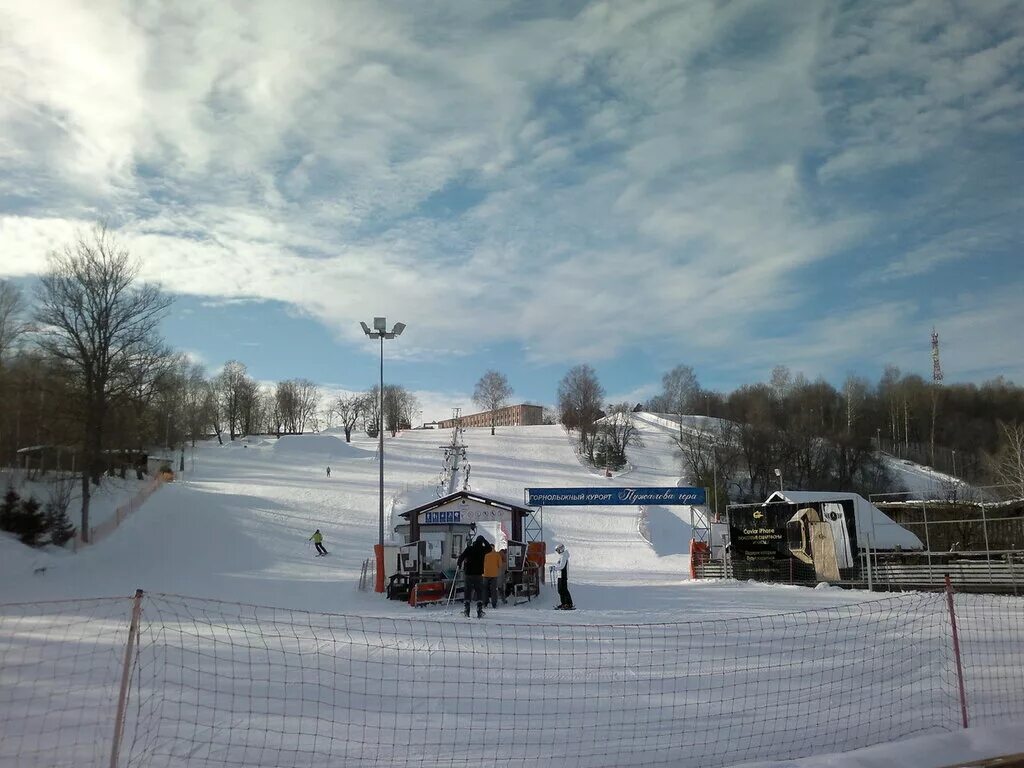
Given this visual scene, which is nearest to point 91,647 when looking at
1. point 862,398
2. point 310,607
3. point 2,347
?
point 310,607

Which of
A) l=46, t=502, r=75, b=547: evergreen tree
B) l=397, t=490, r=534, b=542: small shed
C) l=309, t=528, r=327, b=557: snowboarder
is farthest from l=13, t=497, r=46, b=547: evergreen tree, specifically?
l=397, t=490, r=534, b=542: small shed

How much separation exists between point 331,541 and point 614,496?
1449 centimetres

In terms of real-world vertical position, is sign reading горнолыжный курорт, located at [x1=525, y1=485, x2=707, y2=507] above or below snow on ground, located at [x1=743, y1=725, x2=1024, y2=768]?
above

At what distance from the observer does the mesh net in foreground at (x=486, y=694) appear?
606 cm

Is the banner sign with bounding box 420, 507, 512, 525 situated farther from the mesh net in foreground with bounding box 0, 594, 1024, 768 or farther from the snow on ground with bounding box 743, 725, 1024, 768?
the snow on ground with bounding box 743, 725, 1024, 768

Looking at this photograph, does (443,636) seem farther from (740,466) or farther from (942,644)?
(740,466)

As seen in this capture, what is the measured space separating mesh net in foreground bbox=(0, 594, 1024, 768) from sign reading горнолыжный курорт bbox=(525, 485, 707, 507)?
18.8 m

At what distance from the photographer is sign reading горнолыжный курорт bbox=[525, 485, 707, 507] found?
3149 cm

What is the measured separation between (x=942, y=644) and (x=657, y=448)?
255 ft

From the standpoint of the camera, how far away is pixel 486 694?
313 inches

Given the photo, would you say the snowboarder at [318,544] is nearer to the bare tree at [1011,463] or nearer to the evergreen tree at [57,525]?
the evergreen tree at [57,525]

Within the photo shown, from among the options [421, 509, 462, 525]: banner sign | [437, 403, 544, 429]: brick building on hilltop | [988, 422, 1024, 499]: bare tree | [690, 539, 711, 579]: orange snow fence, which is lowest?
[690, 539, 711, 579]: orange snow fence

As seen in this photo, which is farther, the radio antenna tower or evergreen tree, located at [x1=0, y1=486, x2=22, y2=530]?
the radio antenna tower

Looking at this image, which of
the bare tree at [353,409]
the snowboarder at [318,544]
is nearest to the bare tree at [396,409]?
the bare tree at [353,409]
